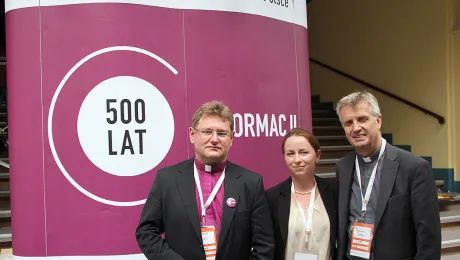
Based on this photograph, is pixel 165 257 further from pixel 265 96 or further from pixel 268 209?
pixel 265 96

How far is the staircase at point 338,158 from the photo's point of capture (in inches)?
157

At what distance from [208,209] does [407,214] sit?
0.73 metres

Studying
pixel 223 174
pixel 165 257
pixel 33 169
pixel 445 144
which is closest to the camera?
pixel 165 257

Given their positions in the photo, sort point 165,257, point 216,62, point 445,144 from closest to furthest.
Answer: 1. point 165,257
2. point 216,62
3. point 445,144

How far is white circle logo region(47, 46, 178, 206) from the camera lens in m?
2.30

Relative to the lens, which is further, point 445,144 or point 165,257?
point 445,144

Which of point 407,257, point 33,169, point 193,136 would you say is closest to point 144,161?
point 33,169

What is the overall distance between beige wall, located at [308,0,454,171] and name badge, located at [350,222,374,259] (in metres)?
3.86

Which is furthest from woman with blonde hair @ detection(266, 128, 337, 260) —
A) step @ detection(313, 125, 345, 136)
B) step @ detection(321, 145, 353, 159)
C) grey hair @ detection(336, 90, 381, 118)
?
step @ detection(313, 125, 345, 136)

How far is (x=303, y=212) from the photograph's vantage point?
1.85 meters

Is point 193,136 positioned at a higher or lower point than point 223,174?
higher

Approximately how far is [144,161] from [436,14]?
4.23 metres

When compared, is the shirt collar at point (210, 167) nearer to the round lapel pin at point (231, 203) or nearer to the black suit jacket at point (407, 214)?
the round lapel pin at point (231, 203)

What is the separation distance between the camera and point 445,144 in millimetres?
5180
